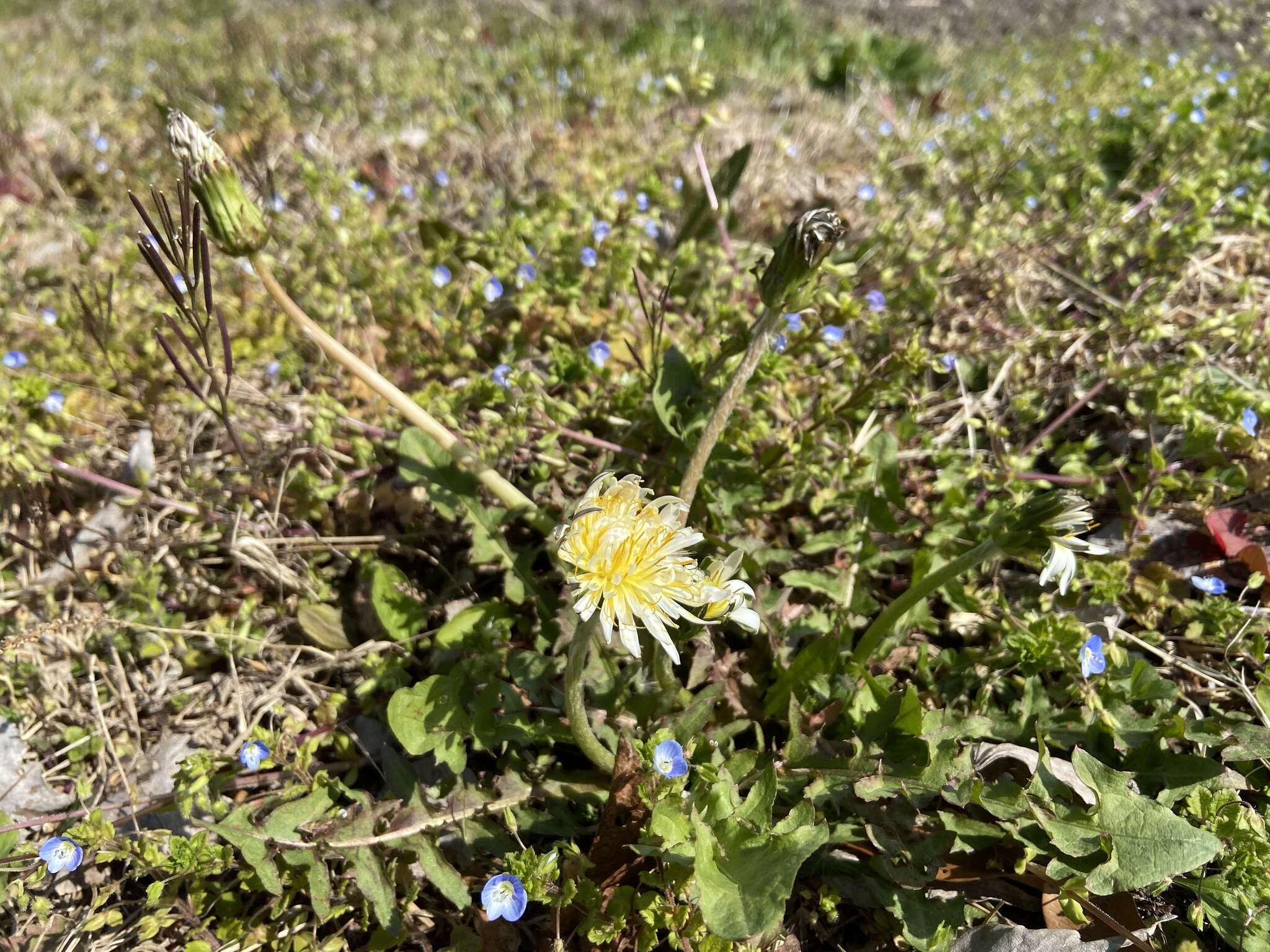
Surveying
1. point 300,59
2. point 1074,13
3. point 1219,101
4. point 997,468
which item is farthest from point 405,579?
point 1074,13

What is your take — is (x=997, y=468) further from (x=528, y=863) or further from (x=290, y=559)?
(x=290, y=559)

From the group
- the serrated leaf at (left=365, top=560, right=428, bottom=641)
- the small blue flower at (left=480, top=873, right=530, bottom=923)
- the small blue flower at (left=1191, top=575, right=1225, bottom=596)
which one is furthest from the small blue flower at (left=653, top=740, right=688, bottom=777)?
the small blue flower at (left=1191, top=575, right=1225, bottom=596)

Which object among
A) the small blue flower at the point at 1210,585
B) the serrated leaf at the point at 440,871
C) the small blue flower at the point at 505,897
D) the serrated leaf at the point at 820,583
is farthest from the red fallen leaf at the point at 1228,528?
the serrated leaf at the point at 440,871

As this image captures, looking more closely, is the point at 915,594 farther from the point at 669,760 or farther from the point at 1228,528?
the point at 1228,528

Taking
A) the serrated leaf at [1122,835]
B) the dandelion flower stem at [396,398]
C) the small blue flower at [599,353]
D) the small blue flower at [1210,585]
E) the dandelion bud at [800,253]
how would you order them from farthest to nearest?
the small blue flower at [599,353], the small blue flower at [1210,585], the dandelion flower stem at [396,398], the dandelion bud at [800,253], the serrated leaf at [1122,835]

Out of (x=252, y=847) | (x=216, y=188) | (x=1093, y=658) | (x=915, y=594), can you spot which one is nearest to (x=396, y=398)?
(x=216, y=188)

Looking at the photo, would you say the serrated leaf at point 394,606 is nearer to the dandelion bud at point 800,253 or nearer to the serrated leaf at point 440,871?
the serrated leaf at point 440,871

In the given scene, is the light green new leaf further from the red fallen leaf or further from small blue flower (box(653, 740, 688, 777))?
the red fallen leaf
